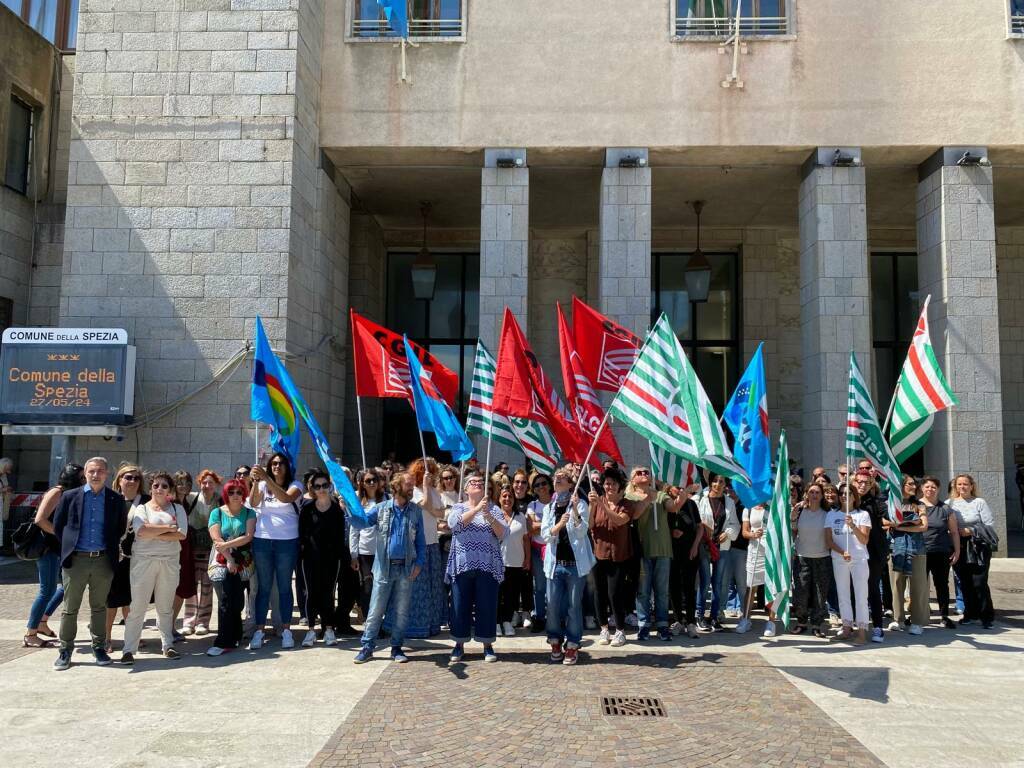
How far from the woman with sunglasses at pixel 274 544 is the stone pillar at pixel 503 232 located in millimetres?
7532

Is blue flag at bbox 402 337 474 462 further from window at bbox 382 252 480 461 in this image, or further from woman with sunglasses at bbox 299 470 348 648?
window at bbox 382 252 480 461

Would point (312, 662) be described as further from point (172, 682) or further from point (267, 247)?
point (267, 247)

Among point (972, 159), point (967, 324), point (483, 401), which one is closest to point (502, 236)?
point (483, 401)

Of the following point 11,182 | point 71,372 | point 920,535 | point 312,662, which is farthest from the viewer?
point 11,182

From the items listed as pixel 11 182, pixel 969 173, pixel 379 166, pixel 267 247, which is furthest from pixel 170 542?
pixel 969 173

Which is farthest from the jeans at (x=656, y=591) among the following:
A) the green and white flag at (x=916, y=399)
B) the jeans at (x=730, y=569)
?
the green and white flag at (x=916, y=399)

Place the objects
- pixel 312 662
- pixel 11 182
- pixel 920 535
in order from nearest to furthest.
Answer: pixel 312 662, pixel 920 535, pixel 11 182

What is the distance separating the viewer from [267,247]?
554 inches

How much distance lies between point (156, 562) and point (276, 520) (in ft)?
3.77

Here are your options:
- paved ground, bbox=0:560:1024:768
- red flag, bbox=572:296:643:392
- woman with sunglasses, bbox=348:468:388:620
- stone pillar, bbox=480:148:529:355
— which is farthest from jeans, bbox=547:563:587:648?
stone pillar, bbox=480:148:529:355

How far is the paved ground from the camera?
511 centimetres

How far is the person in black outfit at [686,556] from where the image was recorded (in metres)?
8.60

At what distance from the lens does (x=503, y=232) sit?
Result: 50.4ft

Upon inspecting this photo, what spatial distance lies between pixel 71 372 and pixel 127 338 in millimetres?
1037
